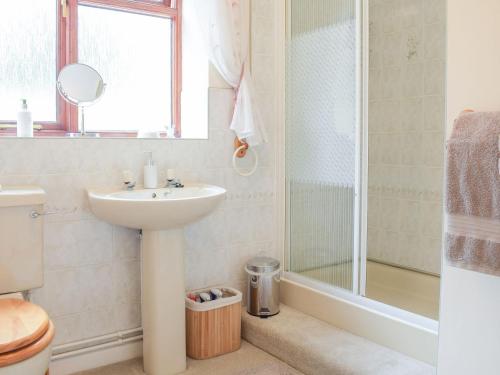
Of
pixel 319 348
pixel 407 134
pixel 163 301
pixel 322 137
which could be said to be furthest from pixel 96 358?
pixel 407 134

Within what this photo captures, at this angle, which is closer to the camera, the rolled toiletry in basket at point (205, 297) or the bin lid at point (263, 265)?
the rolled toiletry in basket at point (205, 297)

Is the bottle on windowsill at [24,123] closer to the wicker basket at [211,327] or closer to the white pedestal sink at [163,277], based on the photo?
the white pedestal sink at [163,277]

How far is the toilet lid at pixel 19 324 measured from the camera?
4.42 ft

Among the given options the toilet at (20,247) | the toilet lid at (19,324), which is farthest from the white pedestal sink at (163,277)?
the toilet lid at (19,324)

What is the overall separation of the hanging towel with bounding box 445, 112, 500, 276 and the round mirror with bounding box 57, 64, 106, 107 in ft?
5.18

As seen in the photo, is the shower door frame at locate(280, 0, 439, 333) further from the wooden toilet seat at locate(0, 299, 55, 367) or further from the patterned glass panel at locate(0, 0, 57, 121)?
the wooden toilet seat at locate(0, 299, 55, 367)

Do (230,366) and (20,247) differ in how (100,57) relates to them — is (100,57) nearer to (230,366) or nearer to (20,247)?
(20,247)

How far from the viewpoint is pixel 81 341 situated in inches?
87.2

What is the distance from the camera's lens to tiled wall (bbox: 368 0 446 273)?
2.72 m

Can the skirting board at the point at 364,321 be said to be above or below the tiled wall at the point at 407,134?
below

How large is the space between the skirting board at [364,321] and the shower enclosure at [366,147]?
74mm

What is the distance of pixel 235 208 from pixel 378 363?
1.08m

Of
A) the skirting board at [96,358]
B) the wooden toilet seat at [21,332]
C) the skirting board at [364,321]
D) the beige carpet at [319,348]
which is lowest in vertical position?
the skirting board at [96,358]

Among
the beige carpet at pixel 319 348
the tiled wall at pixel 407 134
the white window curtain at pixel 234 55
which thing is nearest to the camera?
the beige carpet at pixel 319 348
